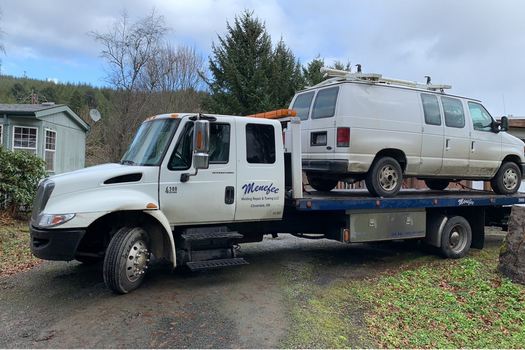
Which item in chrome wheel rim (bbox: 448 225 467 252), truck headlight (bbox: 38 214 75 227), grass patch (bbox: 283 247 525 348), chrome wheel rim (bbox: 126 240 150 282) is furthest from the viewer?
chrome wheel rim (bbox: 448 225 467 252)

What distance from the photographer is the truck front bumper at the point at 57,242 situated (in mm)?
5297

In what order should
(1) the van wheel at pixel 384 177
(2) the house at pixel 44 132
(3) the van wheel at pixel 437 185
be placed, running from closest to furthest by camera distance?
1. (1) the van wheel at pixel 384 177
2. (3) the van wheel at pixel 437 185
3. (2) the house at pixel 44 132

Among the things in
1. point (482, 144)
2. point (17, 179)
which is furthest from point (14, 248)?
point (482, 144)

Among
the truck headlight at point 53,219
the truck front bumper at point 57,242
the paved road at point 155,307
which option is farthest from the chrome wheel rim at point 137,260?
the truck headlight at point 53,219

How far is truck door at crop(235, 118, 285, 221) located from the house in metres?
11.4

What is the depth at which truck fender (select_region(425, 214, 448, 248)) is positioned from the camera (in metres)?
8.56

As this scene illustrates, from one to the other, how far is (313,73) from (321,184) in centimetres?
1336

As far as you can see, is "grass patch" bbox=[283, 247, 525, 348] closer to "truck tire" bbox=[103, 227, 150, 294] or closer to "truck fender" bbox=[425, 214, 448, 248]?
"truck fender" bbox=[425, 214, 448, 248]

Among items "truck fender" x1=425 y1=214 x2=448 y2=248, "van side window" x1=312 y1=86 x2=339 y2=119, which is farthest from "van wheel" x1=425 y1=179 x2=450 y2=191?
"van side window" x1=312 y1=86 x2=339 y2=119

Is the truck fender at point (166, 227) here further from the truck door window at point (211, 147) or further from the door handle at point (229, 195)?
the door handle at point (229, 195)

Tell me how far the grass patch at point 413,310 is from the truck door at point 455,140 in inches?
81.7

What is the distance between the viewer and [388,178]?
7.96m

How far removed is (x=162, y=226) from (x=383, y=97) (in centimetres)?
440

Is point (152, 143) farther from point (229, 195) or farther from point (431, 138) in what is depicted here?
point (431, 138)
